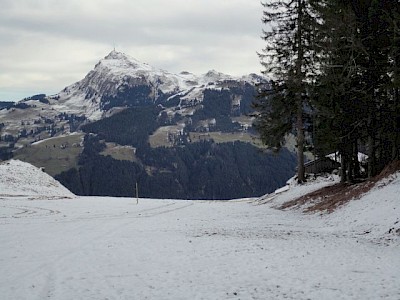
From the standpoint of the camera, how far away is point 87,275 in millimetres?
11031

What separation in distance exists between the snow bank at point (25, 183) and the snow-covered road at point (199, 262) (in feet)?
100

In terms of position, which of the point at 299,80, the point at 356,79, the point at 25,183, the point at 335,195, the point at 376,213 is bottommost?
the point at 376,213

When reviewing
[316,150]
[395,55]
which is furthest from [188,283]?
[316,150]

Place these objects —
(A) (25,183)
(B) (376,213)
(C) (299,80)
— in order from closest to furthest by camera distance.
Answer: (B) (376,213) → (C) (299,80) → (A) (25,183)

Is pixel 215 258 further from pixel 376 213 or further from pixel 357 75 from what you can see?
pixel 357 75

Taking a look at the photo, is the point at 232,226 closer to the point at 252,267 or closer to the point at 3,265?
the point at 252,267

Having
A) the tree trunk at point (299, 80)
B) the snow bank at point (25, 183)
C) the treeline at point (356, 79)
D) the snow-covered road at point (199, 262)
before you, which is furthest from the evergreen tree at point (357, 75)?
the snow bank at point (25, 183)

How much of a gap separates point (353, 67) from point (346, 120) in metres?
3.28

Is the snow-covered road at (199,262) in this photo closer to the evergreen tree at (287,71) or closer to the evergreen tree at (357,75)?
the evergreen tree at (357,75)

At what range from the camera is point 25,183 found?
5225 centimetres

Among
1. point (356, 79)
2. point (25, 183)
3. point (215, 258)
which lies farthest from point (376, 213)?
point (25, 183)

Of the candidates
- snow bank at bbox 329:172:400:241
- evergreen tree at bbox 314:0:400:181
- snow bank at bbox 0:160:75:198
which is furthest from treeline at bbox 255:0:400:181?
snow bank at bbox 0:160:75:198

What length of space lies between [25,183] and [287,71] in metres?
35.5

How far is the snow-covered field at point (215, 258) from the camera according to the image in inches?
378
